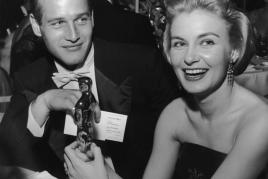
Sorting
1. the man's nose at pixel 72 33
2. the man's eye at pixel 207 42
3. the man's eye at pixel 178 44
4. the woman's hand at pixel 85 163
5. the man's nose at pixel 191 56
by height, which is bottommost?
the woman's hand at pixel 85 163

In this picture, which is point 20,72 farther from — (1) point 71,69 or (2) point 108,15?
(2) point 108,15

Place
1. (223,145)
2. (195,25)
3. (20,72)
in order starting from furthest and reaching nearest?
(20,72) → (223,145) → (195,25)

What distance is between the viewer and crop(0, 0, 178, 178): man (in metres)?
0.96

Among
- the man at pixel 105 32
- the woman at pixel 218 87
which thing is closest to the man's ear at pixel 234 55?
the woman at pixel 218 87

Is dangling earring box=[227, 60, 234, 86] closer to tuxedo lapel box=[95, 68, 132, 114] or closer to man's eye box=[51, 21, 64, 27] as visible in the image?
tuxedo lapel box=[95, 68, 132, 114]

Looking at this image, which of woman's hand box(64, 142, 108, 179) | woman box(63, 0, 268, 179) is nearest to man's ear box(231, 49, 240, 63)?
woman box(63, 0, 268, 179)

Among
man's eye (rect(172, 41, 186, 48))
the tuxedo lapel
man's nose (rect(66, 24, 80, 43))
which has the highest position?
man's nose (rect(66, 24, 80, 43))

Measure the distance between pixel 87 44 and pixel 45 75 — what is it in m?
0.15

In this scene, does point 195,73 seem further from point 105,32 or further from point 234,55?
point 105,32

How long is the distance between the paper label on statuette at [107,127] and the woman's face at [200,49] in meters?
0.22

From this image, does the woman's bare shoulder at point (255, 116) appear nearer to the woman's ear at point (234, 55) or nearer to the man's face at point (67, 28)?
the woman's ear at point (234, 55)

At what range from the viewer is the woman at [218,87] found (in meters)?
0.85

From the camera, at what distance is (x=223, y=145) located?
938mm

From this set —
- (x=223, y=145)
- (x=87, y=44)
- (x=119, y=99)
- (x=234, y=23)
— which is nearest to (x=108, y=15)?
(x=87, y=44)
